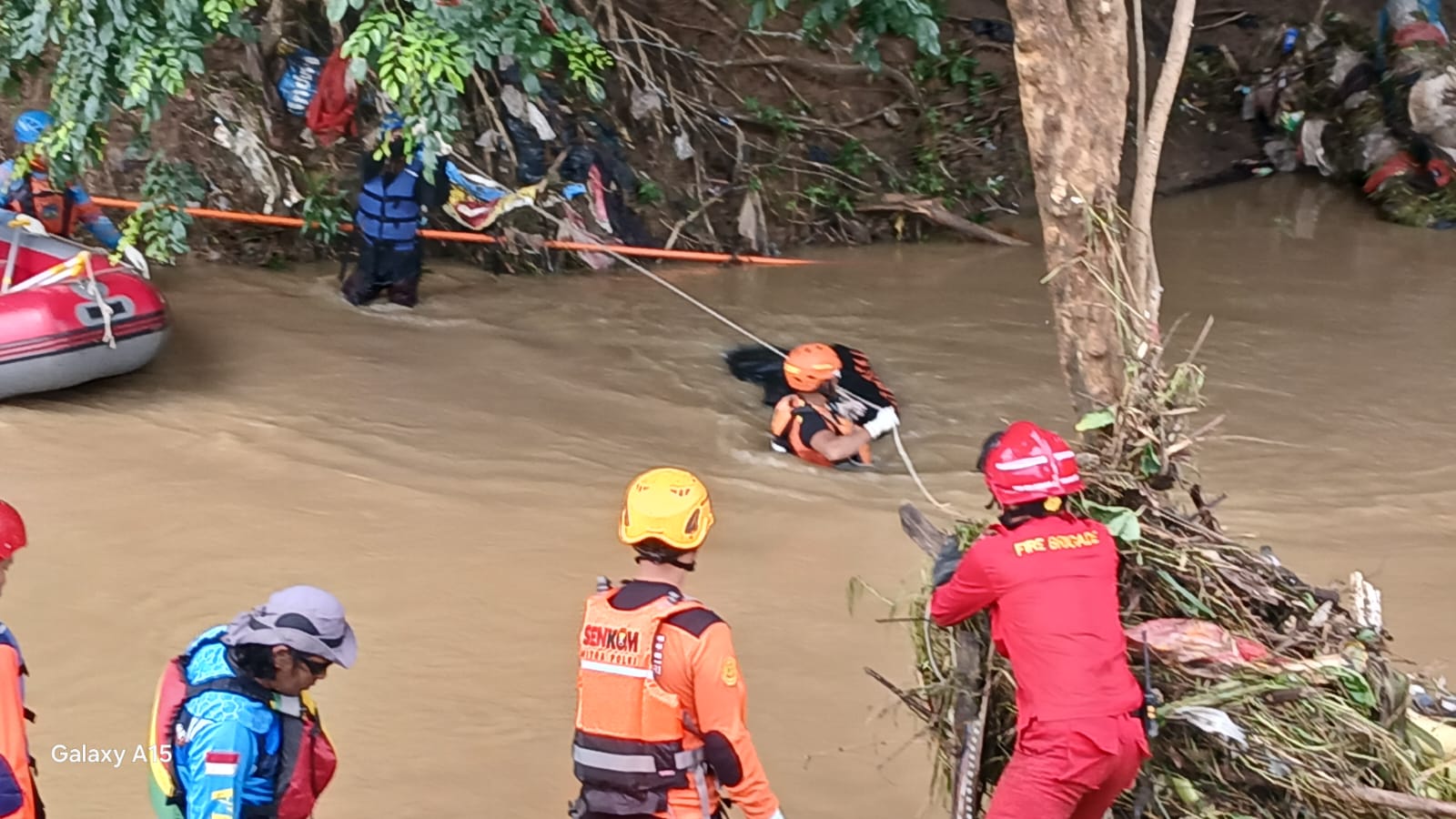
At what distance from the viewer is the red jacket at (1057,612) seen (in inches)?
113

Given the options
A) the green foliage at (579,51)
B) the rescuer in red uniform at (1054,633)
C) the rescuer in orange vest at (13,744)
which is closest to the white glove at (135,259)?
the green foliage at (579,51)

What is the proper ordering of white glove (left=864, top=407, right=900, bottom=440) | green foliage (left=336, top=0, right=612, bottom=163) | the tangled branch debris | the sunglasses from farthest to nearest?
white glove (left=864, top=407, right=900, bottom=440), green foliage (left=336, top=0, right=612, bottom=163), the tangled branch debris, the sunglasses

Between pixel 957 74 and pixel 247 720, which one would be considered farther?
pixel 957 74

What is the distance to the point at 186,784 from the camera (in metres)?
2.46

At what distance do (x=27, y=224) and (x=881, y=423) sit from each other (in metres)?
4.32

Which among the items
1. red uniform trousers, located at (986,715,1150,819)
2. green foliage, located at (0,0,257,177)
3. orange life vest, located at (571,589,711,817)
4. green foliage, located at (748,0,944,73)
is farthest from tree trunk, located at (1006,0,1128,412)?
green foliage, located at (0,0,257,177)

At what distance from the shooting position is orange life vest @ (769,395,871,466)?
6.54 m

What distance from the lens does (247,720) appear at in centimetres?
250

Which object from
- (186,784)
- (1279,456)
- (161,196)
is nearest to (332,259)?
(161,196)

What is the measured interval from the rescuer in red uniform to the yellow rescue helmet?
585 millimetres

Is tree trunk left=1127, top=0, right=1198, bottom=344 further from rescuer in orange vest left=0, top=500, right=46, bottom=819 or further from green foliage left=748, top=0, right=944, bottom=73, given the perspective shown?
rescuer in orange vest left=0, top=500, right=46, bottom=819

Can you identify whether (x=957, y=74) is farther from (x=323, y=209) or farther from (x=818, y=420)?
(x=818, y=420)

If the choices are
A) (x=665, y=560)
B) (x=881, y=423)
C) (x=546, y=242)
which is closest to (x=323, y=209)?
(x=546, y=242)

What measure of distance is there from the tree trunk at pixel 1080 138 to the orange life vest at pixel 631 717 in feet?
5.11
